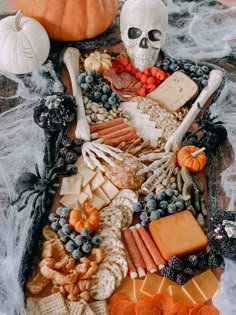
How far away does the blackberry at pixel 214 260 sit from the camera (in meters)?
1.40

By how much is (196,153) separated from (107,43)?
59 centimetres

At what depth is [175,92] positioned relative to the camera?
180 cm

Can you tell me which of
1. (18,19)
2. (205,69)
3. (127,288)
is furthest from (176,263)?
(18,19)

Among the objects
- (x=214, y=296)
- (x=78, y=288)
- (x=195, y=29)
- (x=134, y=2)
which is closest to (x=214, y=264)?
(x=214, y=296)

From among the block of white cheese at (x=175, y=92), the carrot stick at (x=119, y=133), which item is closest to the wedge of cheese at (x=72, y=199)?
the carrot stick at (x=119, y=133)

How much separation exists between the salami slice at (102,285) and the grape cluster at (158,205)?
0.62 feet

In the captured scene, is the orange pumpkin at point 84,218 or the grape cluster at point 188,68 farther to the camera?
the grape cluster at point 188,68

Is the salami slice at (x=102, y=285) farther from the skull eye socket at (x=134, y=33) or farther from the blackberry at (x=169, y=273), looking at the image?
the skull eye socket at (x=134, y=33)

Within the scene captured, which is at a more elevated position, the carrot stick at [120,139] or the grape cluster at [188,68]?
the grape cluster at [188,68]

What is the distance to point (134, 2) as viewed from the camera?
70.5 inches

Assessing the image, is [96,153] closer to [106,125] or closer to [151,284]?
[106,125]

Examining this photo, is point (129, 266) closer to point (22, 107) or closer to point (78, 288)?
point (78, 288)

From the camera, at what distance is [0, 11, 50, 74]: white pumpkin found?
1.76 metres

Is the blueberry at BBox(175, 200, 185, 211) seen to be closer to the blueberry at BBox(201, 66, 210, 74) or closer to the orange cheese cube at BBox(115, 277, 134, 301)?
the orange cheese cube at BBox(115, 277, 134, 301)
